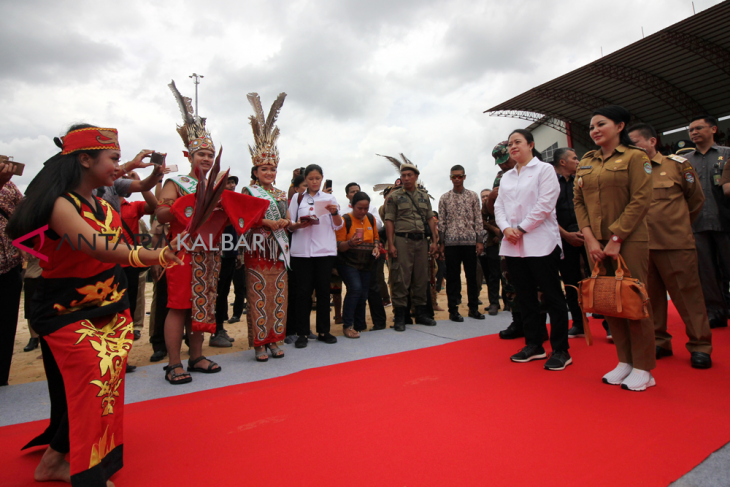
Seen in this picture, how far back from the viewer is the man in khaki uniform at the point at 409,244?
4.88 metres

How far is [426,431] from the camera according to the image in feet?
6.66

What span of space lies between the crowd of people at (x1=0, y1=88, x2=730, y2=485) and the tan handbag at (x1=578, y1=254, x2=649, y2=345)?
0.12 meters

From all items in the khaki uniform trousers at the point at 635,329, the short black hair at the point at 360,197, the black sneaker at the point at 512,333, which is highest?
the short black hair at the point at 360,197

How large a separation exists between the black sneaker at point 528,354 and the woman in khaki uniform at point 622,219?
62 cm

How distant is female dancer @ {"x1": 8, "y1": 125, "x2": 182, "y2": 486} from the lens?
159 centimetres

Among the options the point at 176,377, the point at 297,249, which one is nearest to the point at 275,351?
the point at 176,377

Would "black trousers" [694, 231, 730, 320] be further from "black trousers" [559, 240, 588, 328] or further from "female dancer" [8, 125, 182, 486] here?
"female dancer" [8, 125, 182, 486]

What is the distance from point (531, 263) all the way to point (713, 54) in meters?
19.5

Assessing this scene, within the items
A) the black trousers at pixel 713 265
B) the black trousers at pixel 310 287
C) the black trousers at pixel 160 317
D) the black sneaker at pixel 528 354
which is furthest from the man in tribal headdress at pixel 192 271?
the black trousers at pixel 713 265

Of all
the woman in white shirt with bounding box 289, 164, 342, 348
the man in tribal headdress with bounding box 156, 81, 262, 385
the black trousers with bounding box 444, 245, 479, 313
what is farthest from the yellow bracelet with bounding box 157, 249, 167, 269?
the black trousers with bounding box 444, 245, 479, 313

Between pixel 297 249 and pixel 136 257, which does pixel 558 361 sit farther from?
pixel 136 257

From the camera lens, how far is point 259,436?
204 cm

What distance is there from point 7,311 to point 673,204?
5020 mm

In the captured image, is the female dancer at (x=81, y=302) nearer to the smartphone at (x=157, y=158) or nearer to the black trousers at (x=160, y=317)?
the smartphone at (x=157, y=158)
